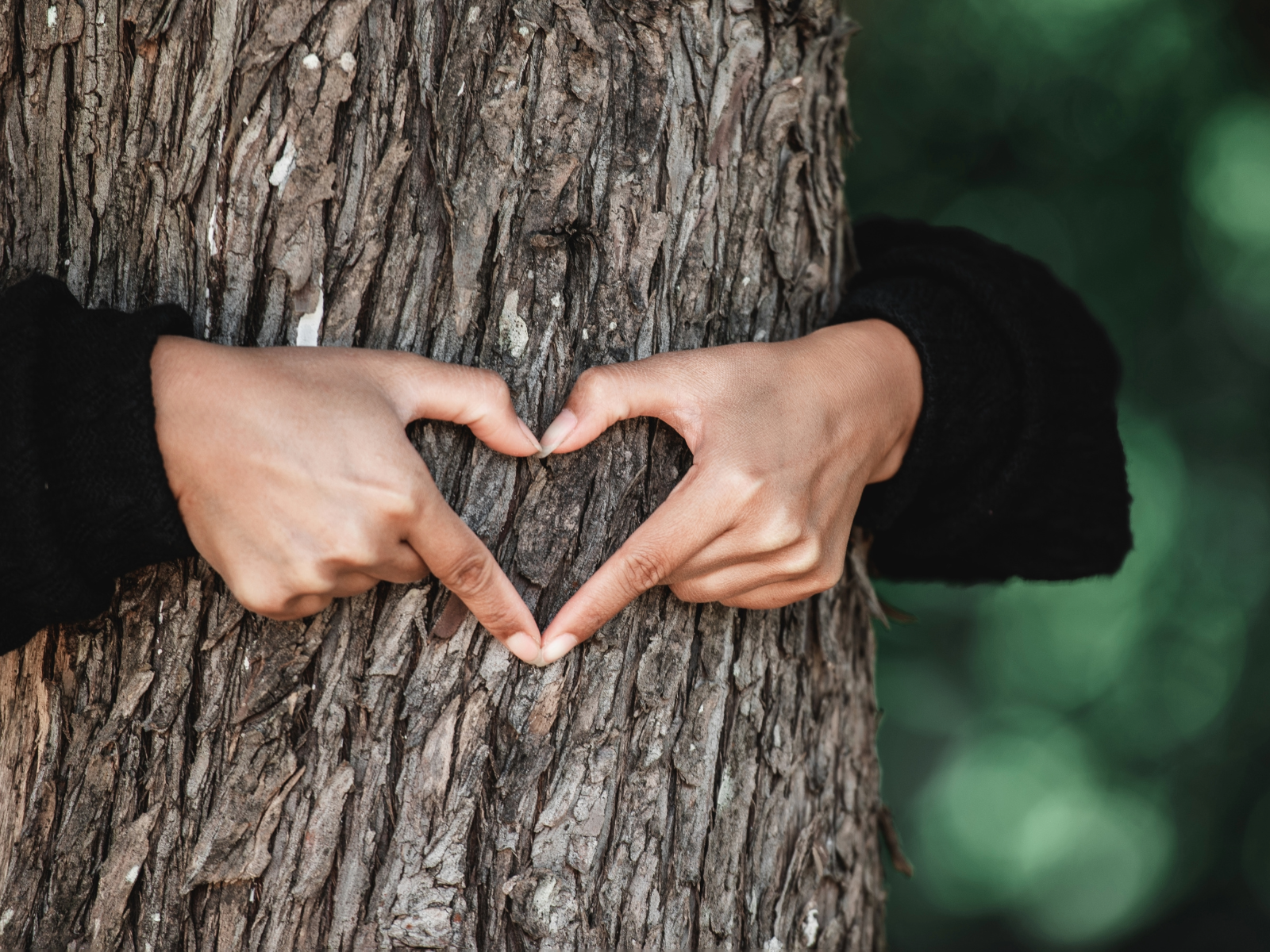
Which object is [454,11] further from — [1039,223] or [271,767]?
[1039,223]

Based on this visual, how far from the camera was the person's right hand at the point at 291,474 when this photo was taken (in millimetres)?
895

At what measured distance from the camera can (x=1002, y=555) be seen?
1.43 meters

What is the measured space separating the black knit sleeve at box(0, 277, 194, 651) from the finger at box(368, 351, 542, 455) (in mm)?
243

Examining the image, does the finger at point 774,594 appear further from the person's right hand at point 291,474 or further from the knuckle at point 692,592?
the person's right hand at point 291,474

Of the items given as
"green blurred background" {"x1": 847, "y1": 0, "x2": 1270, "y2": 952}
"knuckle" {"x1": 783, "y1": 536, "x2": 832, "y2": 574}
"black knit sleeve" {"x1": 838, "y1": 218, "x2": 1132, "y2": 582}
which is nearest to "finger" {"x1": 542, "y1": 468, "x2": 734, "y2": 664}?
"knuckle" {"x1": 783, "y1": 536, "x2": 832, "y2": 574}

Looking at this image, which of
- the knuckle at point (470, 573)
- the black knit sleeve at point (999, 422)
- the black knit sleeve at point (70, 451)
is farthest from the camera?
the black knit sleeve at point (999, 422)

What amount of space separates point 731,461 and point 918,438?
0.35 metres

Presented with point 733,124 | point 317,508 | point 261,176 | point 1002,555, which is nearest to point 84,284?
point 261,176

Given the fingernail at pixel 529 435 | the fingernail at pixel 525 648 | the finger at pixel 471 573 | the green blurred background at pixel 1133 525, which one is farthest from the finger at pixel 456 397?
the green blurred background at pixel 1133 525

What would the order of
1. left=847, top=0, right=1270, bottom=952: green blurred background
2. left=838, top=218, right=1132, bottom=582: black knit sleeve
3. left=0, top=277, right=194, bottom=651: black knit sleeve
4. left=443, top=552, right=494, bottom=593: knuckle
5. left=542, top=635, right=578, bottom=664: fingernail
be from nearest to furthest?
left=0, top=277, right=194, bottom=651: black knit sleeve
left=443, top=552, right=494, bottom=593: knuckle
left=542, top=635, right=578, bottom=664: fingernail
left=838, top=218, right=1132, bottom=582: black knit sleeve
left=847, top=0, right=1270, bottom=952: green blurred background

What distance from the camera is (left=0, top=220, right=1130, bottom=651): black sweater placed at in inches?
35.4

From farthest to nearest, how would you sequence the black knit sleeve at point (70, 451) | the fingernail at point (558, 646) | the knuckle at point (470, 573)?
1. the fingernail at point (558, 646)
2. the knuckle at point (470, 573)
3. the black knit sleeve at point (70, 451)

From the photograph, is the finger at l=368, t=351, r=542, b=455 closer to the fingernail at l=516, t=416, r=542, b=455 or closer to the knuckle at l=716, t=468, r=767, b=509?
the fingernail at l=516, t=416, r=542, b=455

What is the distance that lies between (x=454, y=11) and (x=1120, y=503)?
121cm
